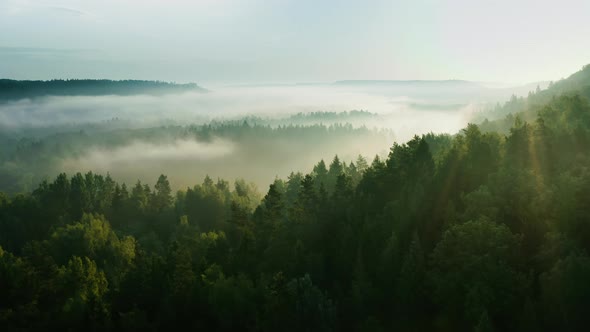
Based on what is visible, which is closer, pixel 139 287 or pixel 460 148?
pixel 139 287

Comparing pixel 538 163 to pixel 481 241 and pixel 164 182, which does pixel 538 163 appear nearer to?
pixel 481 241

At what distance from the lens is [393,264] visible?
58.1m

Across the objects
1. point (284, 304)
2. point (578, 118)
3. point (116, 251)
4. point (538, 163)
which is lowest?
point (116, 251)

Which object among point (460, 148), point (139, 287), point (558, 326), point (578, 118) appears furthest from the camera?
point (578, 118)

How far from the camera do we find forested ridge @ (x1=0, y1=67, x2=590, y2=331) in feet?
159

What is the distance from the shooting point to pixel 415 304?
52781 mm

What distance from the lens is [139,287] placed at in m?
64.9

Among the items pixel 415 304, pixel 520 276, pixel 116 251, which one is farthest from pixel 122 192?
pixel 520 276

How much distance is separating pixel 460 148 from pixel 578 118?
122ft

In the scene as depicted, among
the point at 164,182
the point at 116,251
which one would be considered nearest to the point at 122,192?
the point at 164,182

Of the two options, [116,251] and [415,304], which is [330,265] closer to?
[415,304]

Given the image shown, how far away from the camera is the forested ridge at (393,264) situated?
48438mm

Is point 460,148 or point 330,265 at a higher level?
point 460,148

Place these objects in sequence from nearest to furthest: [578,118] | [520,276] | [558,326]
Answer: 1. [558,326]
2. [520,276]
3. [578,118]
